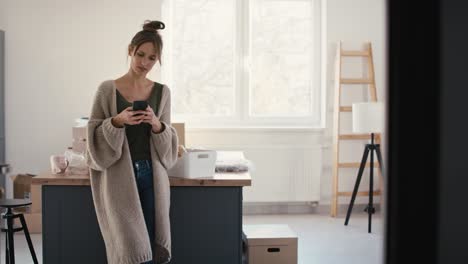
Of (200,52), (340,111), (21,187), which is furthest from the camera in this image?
(200,52)

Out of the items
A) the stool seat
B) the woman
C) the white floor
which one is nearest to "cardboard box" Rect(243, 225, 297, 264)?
the white floor

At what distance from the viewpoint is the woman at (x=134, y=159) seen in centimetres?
211

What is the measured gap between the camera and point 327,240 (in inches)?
162

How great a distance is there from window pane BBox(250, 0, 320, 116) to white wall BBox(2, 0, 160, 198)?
3.42 ft

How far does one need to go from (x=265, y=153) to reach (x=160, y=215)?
9.17ft

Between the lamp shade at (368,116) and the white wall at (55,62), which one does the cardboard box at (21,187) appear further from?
the lamp shade at (368,116)

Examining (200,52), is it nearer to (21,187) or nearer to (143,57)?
(21,187)

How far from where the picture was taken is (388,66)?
0.25 m

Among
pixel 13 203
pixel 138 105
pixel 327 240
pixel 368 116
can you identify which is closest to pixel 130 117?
pixel 138 105

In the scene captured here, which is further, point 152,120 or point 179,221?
point 179,221

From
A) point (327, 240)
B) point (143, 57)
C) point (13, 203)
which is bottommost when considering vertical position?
point (327, 240)

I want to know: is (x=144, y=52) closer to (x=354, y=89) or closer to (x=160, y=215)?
(x=160, y=215)

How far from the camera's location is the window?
5.05 meters

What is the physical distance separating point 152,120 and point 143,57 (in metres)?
0.30
